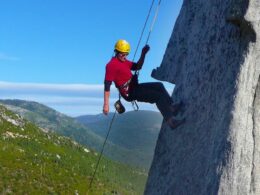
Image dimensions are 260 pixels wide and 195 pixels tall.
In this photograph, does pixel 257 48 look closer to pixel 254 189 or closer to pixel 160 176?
pixel 254 189

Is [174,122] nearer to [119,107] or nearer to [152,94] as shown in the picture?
[152,94]

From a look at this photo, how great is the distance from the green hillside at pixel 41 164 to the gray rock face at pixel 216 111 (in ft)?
273

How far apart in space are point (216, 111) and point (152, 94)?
13.4 ft

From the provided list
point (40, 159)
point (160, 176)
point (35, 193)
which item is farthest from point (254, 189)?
point (40, 159)

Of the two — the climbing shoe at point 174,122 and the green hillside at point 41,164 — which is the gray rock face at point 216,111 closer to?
the climbing shoe at point 174,122

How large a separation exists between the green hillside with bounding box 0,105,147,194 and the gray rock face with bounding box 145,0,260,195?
273ft

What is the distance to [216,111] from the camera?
14.7 metres

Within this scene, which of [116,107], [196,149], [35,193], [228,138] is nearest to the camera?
[228,138]

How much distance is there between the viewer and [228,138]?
13.8m

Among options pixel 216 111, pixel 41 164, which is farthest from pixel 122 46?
pixel 41 164

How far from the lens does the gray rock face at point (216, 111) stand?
13789 mm

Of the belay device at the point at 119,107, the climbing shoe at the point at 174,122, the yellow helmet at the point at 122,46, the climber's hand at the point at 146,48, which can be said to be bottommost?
the climbing shoe at the point at 174,122

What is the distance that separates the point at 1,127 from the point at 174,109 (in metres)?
120

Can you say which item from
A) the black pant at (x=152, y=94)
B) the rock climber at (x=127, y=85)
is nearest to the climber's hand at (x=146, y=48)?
the rock climber at (x=127, y=85)
